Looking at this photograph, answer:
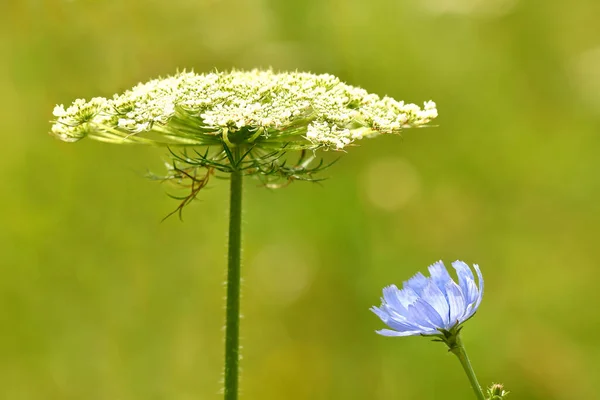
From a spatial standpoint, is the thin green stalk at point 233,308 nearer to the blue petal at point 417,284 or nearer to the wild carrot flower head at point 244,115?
the wild carrot flower head at point 244,115

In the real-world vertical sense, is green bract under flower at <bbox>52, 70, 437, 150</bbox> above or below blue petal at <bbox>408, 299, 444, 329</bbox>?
above

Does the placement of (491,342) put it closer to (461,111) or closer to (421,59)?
(461,111)

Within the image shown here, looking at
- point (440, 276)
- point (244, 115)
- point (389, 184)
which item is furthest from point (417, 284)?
point (389, 184)

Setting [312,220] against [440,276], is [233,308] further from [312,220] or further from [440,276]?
[312,220]

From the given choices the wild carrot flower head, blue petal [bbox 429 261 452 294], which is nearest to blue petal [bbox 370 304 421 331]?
blue petal [bbox 429 261 452 294]

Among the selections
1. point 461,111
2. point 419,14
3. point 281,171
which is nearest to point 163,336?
point 281,171

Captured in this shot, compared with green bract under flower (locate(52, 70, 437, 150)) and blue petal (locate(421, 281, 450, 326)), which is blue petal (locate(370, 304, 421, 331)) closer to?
blue petal (locate(421, 281, 450, 326))
